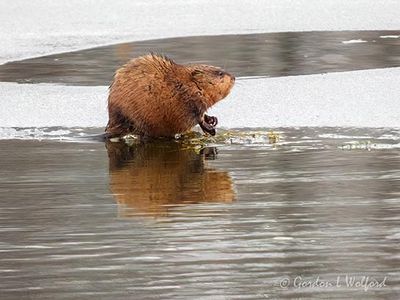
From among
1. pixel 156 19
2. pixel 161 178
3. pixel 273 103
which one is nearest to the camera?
pixel 161 178

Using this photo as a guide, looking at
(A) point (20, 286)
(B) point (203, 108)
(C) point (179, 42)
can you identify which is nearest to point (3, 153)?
(B) point (203, 108)

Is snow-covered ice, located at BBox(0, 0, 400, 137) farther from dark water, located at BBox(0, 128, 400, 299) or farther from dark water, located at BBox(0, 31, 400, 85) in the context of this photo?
dark water, located at BBox(0, 128, 400, 299)

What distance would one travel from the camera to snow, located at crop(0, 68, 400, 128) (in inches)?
448

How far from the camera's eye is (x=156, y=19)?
20.9m

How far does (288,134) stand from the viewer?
1059 cm

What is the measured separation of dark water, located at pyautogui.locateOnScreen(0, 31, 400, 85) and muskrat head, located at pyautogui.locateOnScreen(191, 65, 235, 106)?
3.48 m

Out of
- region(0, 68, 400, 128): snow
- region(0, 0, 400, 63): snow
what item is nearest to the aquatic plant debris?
region(0, 68, 400, 128): snow

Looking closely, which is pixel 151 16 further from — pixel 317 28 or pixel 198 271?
pixel 198 271

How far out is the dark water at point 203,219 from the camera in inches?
225

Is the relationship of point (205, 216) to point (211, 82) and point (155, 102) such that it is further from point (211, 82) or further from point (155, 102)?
point (211, 82)

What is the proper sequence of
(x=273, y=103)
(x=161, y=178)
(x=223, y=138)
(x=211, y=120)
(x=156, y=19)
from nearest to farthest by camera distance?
1. (x=161, y=178)
2. (x=223, y=138)
3. (x=211, y=120)
4. (x=273, y=103)
5. (x=156, y=19)

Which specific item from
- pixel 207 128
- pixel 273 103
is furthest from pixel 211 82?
pixel 273 103

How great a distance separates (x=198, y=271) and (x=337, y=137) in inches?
183

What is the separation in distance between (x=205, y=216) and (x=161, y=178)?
1.49 m
